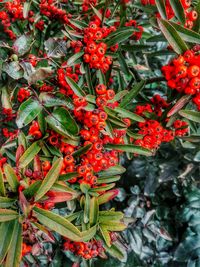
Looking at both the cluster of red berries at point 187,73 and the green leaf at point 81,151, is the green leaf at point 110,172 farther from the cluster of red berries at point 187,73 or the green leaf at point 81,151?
the cluster of red berries at point 187,73

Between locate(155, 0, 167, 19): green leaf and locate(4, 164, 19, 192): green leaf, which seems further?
locate(155, 0, 167, 19): green leaf

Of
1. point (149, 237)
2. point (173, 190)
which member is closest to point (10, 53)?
point (149, 237)

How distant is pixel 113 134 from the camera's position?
1.57m

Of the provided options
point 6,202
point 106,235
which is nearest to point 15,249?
point 6,202

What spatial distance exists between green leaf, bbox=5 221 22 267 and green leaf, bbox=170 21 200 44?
3.18 ft

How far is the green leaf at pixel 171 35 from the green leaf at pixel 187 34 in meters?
0.05

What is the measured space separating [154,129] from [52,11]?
3.15 feet

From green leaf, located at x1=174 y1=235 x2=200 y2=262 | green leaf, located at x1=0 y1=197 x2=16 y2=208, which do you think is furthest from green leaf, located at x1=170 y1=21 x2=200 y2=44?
green leaf, located at x1=174 y1=235 x2=200 y2=262

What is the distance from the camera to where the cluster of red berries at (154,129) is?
1773mm

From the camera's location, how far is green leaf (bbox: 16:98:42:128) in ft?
4.75

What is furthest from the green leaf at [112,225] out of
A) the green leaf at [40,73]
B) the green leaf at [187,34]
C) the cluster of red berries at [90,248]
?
the green leaf at [187,34]

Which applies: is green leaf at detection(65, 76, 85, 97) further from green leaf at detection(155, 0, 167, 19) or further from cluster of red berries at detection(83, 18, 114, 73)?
green leaf at detection(155, 0, 167, 19)

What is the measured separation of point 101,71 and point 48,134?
1.40ft

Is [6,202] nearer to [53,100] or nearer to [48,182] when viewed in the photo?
[48,182]
